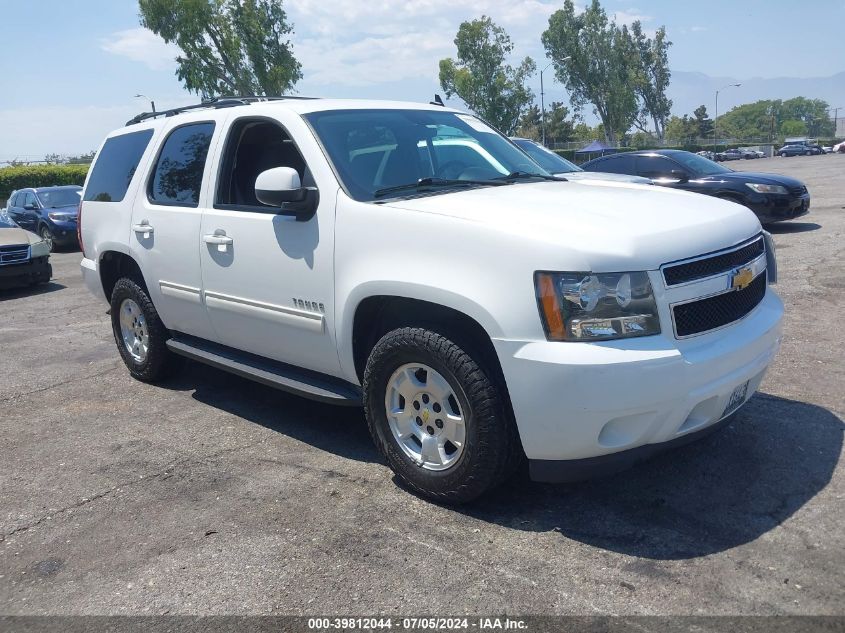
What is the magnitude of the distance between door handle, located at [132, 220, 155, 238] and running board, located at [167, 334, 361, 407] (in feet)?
2.56

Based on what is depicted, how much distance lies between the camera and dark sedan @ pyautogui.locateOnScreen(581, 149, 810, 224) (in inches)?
493

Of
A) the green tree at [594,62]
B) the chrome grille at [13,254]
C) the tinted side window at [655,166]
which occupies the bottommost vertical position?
the chrome grille at [13,254]

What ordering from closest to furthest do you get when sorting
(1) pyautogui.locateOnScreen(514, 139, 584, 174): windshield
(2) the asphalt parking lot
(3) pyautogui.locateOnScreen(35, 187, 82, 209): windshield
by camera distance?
(2) the asphalt parking lot
(1) pyautogui.locateOnScreen(514, 139, 584, 174): windshield
(3) pyautogui.locateOnScreen(35, 187, 82, 209): windshield

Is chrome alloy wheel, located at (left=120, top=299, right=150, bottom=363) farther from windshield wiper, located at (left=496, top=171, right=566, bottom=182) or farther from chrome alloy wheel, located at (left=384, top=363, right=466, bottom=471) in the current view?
windshield wiper, located at (left=496, top=171, right=566, bottom=182)

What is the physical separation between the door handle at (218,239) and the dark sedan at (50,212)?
1384 centimetres

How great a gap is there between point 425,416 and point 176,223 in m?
2.40

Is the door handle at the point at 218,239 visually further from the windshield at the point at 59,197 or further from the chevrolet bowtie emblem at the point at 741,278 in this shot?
the windshield at the point at 59,197

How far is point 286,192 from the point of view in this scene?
3928 mm

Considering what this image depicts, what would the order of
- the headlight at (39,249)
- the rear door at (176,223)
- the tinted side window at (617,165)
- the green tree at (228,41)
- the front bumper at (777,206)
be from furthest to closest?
the green tree at (228,41) < the tinted side window at (617,165) < the front bumper at (777,206) < the headlight at (39,249) < the rear door at (176,223)

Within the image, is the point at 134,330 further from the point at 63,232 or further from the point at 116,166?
the point at 63,232

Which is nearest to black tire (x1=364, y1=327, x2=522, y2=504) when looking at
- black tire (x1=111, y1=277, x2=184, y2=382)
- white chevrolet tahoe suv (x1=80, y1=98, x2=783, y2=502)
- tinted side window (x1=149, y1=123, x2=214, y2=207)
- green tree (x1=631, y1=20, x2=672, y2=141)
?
white chevrolet tahoe suv (x1=80, y1=98, x2=783, y2=502)

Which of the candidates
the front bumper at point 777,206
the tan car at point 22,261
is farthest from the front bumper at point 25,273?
the front bumper at point 777,206

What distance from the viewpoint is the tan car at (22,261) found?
11.6m

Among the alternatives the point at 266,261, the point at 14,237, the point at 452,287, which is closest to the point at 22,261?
the point at 14,237
